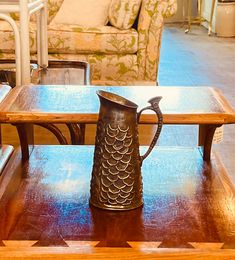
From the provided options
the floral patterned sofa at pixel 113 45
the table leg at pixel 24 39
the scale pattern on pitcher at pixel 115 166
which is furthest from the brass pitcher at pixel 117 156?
the floral patterned sofa at pixel 113 45

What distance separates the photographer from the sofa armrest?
139 inches

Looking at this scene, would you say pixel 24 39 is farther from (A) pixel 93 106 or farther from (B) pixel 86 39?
(B) pixel 86 39

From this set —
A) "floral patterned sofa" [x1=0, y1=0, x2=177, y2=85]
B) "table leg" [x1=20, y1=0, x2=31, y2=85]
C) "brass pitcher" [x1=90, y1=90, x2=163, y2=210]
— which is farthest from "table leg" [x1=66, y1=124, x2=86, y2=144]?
"floral patterned sofa" [x1=0, y1=0, x2=177, y2=85]

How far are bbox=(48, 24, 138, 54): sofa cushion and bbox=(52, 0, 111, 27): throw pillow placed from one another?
0.97 ft

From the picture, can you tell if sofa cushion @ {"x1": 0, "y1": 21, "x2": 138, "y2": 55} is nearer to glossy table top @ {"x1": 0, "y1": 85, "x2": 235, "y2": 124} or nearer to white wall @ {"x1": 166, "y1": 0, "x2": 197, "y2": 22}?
glossy table top @ {"x1": 0, "y1": 85, "x2": 235, "y2": 124}

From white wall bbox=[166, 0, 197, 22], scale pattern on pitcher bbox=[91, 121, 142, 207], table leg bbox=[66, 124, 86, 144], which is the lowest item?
white wall bbox=[166, 0, 197, 22]

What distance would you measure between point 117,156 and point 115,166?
0.02 metres

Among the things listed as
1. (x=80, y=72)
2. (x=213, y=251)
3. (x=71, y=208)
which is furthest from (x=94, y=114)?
(x=80, y=72)

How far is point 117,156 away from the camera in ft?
3.34

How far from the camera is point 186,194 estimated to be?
3.77 ft

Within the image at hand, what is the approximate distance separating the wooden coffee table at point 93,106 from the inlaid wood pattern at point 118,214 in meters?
0.12

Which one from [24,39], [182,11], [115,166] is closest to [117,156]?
[115,166]

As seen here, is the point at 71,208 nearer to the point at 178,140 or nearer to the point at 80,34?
the point at 178,140

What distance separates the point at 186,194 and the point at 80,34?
253cm
